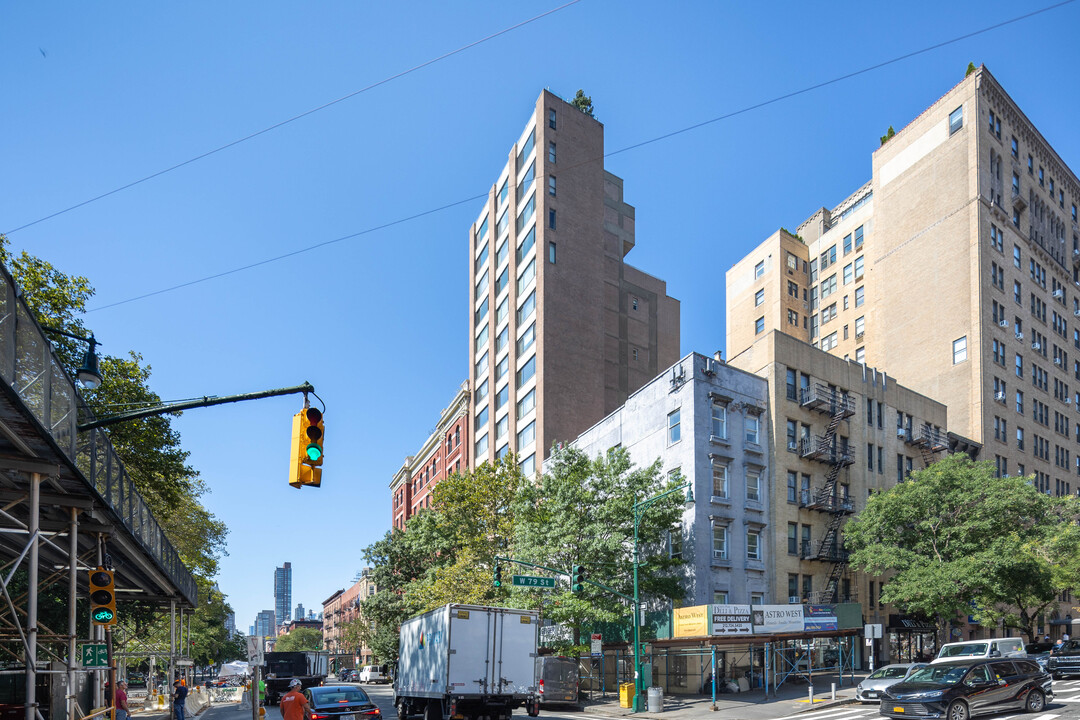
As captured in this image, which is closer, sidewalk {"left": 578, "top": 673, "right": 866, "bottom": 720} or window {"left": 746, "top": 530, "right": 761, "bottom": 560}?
sidewalk {"left": 578, "top": 673, "right": 866, "bottom": 720}

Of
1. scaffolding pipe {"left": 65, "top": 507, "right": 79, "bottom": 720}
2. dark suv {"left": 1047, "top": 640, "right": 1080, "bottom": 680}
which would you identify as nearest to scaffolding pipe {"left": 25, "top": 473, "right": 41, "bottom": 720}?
scaffolding pipe {"left": 65, "top": 507, "right": 79, "bottom": 720}

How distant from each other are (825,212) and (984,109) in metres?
21.4

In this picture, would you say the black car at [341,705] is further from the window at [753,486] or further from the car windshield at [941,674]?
the window at [753,486]

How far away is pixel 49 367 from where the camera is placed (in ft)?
40.6

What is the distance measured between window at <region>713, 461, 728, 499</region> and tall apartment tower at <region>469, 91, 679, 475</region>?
1972cm

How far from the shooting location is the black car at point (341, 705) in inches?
850

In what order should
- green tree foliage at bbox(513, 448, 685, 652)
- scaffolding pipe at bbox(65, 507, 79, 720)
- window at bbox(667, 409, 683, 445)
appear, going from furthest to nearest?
window at bbox(667, 409, 683, 445) → green tree foliage at bbox(513, 448, 685, 652) → scaffolding pipe at bbox(65, 507, 79, 720)

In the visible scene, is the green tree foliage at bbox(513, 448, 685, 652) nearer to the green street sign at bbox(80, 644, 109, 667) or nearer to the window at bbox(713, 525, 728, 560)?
the window at bbox(713, 525, 728, 560)

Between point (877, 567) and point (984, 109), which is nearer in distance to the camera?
point (877, 567)

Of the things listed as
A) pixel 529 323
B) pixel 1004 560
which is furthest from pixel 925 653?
pixel 529 323

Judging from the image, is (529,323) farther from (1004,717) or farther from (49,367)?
(49,367)

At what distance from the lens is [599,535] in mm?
41531

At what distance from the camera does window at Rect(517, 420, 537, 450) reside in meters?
64.9

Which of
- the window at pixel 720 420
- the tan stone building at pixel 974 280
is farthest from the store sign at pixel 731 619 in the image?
the tan stone building at pixel 974 280
